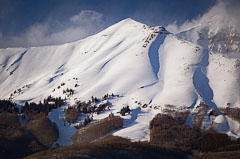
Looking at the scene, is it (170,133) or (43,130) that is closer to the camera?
(170,133)

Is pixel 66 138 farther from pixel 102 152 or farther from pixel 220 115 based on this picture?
pixel 220 115

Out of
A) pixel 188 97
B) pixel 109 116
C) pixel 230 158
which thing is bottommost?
pixel 230 158

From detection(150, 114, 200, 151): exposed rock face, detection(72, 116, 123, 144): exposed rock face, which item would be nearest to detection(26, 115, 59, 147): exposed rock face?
detection(72, 116, 123, 144): exposed rock face

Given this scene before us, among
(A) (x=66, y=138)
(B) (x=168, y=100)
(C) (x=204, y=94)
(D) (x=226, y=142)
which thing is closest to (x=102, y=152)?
(A) (x=66, y=138)

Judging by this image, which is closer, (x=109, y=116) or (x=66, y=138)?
(x=66, y=138)

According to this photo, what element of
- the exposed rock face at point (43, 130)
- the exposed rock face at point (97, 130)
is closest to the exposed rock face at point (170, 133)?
the exposed rock face at point (97, 130)

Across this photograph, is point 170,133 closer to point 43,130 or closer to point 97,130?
point 97,130

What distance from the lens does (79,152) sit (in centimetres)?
10788

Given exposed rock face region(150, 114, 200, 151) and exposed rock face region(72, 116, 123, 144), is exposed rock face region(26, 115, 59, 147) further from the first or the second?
exposed rock face region(150, 114, 200, 151)

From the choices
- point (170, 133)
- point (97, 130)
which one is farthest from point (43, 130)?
point (170, 133)

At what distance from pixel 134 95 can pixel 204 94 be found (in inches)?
1849

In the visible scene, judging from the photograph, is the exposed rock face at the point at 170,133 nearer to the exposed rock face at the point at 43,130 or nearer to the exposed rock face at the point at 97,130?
the exposed rock face at the point at 97,130

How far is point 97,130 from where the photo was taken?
15138cm

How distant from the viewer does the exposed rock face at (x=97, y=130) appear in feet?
481
